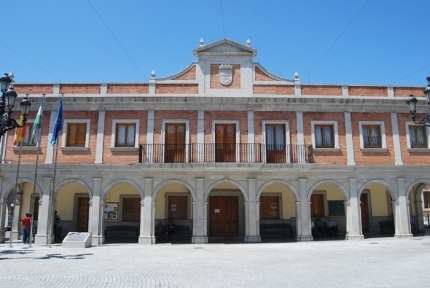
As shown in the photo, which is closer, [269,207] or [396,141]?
[396,141]

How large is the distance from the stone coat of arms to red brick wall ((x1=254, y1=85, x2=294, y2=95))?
4.70 ft

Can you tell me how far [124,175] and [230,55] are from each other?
820cm

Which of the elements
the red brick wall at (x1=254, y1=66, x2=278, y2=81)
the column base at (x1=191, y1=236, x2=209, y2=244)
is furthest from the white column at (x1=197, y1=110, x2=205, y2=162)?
the column base at (x1=191, y1=236, x2=209, y2=244)

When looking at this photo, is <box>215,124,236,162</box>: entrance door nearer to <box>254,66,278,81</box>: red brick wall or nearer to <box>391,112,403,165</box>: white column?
<box>254,66,278,81</box>: red brick wall

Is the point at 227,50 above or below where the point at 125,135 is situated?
above

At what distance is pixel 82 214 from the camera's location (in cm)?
2127

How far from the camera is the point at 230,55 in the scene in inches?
779

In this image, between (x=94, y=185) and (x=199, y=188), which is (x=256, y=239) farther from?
(x=94, y=185)

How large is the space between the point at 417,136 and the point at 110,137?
15965 mm

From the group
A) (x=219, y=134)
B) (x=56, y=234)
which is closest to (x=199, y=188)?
(x=219, y=134)

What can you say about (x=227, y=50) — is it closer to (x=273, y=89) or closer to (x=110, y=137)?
(x=273, y=89)

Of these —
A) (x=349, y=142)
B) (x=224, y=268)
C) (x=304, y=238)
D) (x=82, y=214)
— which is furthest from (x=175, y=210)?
(x=224, y=268)

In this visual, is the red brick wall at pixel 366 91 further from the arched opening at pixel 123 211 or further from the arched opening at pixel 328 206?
the arched opening at pixel 123 211

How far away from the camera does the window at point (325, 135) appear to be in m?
19.4
